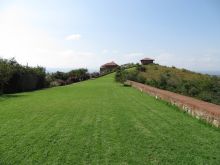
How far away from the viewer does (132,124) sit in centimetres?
833

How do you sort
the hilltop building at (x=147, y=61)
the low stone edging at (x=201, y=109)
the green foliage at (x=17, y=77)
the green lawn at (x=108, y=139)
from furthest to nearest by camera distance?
1. the hilltop building at (x=147, y=61)
2. the green foliage at (x=17, y=77)
3. the low stone edging at (x=201, y=109)
4. the green lawn at (x=108, y=139)

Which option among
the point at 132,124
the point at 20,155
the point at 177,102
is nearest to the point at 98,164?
the point at 20,155

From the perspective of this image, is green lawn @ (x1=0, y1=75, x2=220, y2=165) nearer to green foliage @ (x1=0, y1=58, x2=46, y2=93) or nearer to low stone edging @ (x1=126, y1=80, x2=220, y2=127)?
low stone edging @ (x1=126, y1=80, x2=220, y2=127)

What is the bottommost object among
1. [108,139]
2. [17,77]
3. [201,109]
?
[108,139]

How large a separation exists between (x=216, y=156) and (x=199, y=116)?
3.49 meters

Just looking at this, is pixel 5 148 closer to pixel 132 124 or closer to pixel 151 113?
pixel 132 124

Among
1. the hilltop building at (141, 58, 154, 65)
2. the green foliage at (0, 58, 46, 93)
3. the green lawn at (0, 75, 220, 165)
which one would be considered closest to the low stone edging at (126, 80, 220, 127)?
the green lawn at (0, 75, 220, 165)

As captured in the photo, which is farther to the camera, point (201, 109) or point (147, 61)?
point (147, 61)

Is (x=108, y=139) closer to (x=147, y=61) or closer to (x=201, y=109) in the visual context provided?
(x=201, y=109)

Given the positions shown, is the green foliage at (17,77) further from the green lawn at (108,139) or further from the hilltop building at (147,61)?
the hilltop building at (147,61)

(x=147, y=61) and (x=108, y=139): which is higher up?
(x=147, y=61)

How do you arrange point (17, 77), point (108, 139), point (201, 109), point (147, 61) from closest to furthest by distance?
point (108, 139)
point (201, 109)
point (17, 77)
point (147, 61)

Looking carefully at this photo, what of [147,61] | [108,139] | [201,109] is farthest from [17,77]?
[147,61]

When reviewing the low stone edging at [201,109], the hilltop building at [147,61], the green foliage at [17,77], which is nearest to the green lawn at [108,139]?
the low stone edging at [201,109]
